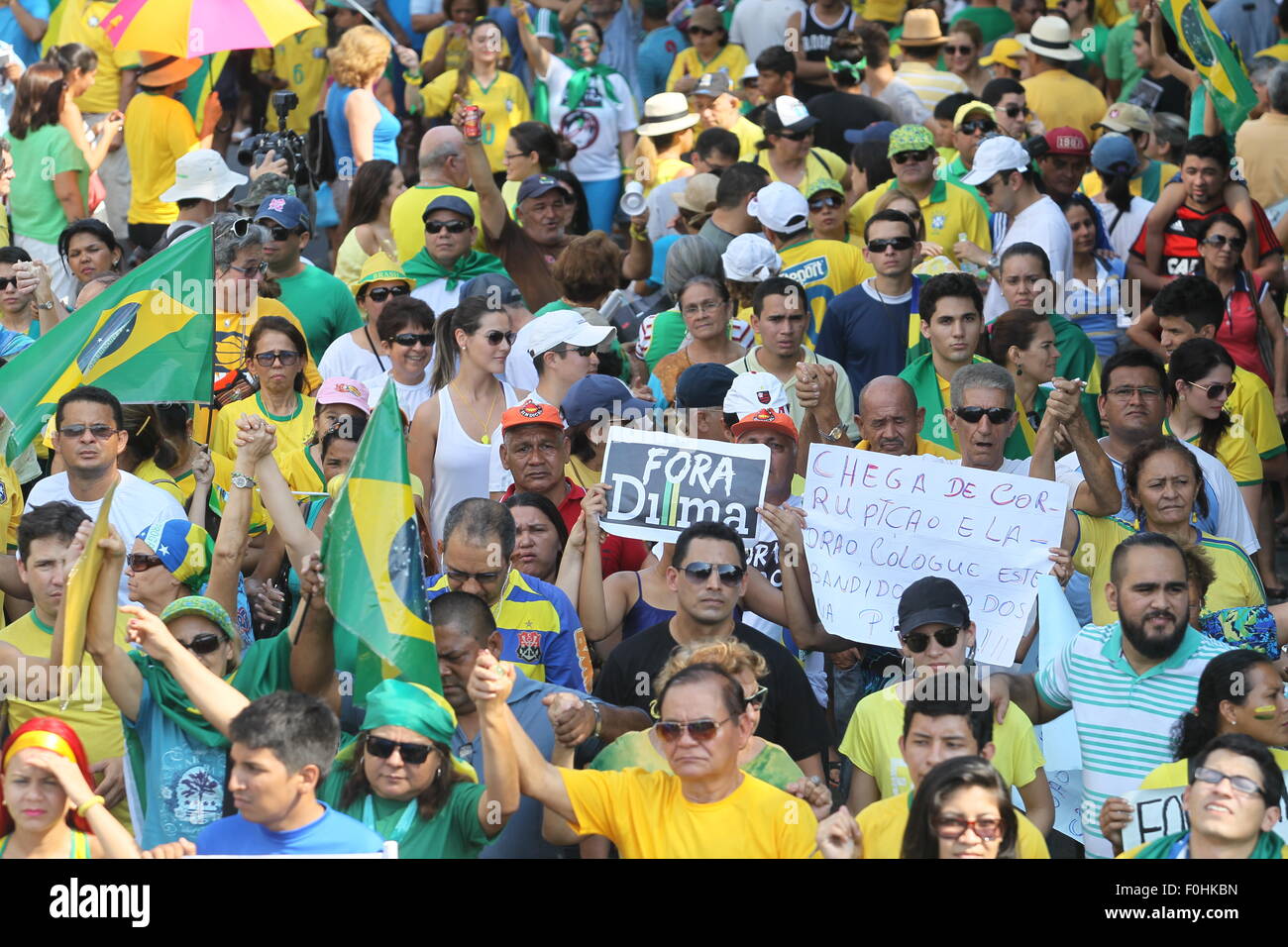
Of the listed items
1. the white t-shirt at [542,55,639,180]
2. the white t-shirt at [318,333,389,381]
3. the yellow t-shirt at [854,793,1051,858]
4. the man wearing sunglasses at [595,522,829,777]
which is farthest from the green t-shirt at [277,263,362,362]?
the yellow t-shirt at [854,793,1051,858]

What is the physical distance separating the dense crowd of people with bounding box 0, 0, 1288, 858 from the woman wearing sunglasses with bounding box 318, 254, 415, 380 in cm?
2

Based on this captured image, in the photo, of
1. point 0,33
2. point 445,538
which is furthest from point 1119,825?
point 0,33

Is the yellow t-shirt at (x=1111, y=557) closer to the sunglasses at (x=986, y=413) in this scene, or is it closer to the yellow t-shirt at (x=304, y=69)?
the sunglasses at (x=986, y=413)

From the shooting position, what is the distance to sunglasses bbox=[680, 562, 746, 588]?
6.10 meters

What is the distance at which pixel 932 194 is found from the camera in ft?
32.9

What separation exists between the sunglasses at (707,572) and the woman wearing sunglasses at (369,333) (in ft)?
9.32

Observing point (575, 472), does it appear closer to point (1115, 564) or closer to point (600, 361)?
point (600, 361)

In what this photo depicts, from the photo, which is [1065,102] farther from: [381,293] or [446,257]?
[381,293]

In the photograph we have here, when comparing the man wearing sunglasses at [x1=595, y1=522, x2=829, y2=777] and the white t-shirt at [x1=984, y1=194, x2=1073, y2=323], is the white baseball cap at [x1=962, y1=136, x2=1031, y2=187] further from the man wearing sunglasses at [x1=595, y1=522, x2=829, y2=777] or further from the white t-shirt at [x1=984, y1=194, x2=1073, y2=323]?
the man wearing sunglasses at [x1=595, y1=522, x2=829, y2=777]

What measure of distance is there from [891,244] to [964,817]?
4.45 meters

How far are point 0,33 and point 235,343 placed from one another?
6516mm

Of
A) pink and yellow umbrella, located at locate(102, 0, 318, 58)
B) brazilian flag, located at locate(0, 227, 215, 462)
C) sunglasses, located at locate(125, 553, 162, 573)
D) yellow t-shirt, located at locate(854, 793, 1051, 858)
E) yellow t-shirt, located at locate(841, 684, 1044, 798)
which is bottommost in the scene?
yellow t-shirt, located at locate(854, 793, 1051, 858)

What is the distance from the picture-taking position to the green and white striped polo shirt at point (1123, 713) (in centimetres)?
575

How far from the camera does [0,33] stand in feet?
45.3
